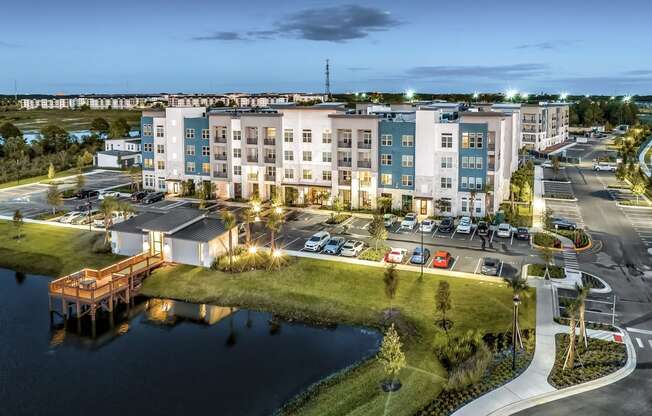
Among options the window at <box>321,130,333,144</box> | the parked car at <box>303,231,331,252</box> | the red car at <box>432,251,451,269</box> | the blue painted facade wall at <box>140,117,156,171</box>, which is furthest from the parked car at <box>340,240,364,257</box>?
the blue painted facade wall at <box>140,117,156,171</box>

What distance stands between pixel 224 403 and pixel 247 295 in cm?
1410

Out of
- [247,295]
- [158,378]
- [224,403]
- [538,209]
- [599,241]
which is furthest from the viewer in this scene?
[538,209]

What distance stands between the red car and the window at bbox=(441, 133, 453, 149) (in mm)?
20415

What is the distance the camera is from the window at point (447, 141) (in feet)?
209

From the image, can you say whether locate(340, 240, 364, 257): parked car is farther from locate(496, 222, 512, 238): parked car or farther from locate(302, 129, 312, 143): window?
locate(302, 129, 312, 143): window

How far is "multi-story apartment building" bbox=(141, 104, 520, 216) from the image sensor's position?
63.8m

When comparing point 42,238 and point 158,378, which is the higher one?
point 42,238

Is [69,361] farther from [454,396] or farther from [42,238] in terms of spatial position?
[42,238]

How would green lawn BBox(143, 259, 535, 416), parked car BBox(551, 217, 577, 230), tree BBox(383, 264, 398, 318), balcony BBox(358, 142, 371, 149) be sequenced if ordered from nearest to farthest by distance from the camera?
1. green lawn BBox(143, 259, 535, 416)
2. tree BBox(383, 264, 398, 318)
3. parked car BBox(551, 217, 577, 230)
4. balcony BBox(358, 142, 371, 149)

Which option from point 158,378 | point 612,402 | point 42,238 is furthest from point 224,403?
point 42,238

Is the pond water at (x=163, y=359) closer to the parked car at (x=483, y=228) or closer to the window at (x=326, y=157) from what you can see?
the parked car at (x=483, y=228)

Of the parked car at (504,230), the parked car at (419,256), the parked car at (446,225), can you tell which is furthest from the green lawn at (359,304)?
the parked car at (446,225)

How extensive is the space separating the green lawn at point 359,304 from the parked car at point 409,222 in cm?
1487

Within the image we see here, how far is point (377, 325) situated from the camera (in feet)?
121
